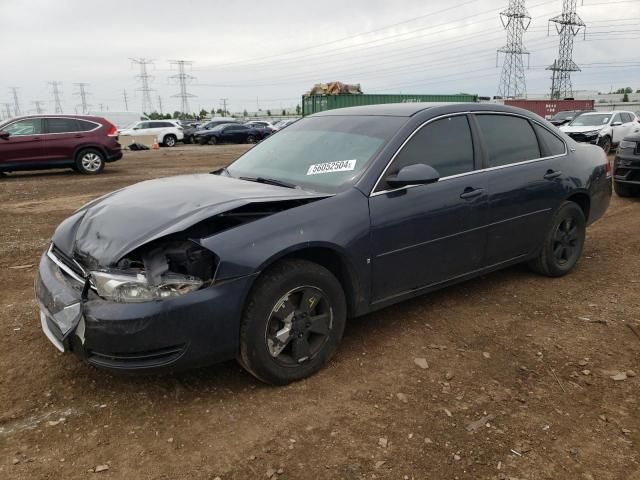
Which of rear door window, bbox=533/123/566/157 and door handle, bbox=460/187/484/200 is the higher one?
rear door window, bbox=533/123/566/157

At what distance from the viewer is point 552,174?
15.5 feet

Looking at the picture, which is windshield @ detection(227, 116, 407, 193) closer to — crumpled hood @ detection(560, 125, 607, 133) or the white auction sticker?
the white auction sticker

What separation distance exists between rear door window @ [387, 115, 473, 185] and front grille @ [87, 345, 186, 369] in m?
1.81

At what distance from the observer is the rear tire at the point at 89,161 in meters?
14.4

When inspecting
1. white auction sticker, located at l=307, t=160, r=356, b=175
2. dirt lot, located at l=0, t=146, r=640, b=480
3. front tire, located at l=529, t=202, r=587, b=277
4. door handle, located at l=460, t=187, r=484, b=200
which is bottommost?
dirt lot, located at l=0, t=146, r=640, b=480

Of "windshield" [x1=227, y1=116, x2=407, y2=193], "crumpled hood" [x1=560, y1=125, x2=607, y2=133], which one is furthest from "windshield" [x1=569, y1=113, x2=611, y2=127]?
"windshield" [x1=227, y1=116, x2=407, y2=193]

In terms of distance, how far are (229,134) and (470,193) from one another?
31.1 meters

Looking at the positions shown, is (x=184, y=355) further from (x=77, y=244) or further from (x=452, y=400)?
(x=452, y=400)

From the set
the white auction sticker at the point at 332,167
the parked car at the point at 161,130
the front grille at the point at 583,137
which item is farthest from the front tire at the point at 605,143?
the parked car at the point at 161,130

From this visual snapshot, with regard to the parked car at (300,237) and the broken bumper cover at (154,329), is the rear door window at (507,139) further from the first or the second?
the broken bumper cover at (154,329)

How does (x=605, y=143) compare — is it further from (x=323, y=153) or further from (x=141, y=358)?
(x=141, y=358)

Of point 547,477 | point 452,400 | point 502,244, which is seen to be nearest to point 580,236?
point 502,244

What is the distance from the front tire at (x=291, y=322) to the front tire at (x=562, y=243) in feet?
8.06

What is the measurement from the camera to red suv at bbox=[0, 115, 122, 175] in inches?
537
